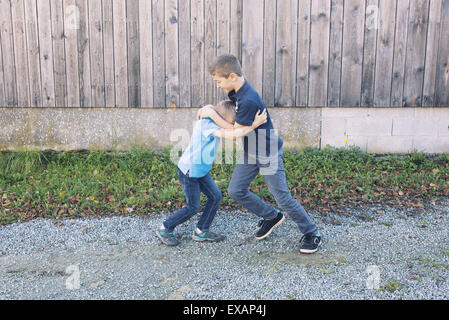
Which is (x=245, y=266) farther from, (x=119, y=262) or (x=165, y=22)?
(x=165, y=22)

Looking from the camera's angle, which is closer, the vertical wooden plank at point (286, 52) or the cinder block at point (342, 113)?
the vertical wooden plank at point (286, 52)

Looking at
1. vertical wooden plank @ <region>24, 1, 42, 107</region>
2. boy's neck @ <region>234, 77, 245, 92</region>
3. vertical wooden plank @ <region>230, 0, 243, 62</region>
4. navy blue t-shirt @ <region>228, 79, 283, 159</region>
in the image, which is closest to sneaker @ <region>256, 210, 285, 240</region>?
navy blue t-shirt @ <region>228, 79, 283, 159</region>

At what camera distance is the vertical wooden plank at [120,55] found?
5930 mm

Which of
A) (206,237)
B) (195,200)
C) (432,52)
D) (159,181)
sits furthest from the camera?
(432,52)

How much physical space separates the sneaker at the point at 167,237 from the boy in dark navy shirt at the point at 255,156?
2.05 ft

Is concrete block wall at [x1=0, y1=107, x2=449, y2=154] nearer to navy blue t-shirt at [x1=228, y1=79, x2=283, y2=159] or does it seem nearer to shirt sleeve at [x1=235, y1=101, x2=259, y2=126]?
navy blue t-shirt at [x1=228, y1=79, x2=283, y2=159]

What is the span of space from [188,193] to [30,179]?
2798 millimetres

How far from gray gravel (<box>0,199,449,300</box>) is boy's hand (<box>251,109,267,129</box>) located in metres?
1.04

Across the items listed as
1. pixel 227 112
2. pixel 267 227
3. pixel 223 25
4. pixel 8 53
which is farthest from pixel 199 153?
pixel 8 53

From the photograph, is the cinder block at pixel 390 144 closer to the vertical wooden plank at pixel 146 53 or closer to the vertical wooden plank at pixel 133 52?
the vertical wooden plank at pixel 146 53

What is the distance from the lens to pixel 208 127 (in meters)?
3.21

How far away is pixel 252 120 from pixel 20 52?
4.48m

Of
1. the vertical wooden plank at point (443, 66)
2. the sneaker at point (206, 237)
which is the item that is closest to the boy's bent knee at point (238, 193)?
the sneaker at point (206, 237)

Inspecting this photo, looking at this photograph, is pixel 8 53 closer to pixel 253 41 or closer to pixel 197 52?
pixel 197 52
